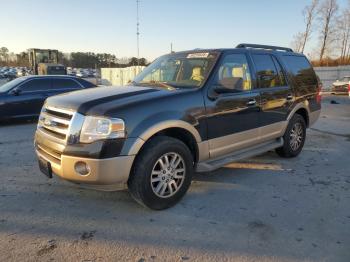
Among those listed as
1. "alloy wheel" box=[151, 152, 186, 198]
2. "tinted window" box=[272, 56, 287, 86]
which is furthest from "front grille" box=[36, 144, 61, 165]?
"tinted window" box=[272, 56, 287, 86]

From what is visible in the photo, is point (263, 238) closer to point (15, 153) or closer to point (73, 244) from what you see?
point (73, 244)

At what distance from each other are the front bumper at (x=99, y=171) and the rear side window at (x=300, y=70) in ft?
12.6

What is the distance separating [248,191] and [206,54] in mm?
1964

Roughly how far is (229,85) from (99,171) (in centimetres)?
212

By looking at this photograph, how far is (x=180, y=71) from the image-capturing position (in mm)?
5012

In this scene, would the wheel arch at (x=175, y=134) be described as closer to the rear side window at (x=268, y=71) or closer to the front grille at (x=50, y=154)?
the front grille at (x=50, y=154)

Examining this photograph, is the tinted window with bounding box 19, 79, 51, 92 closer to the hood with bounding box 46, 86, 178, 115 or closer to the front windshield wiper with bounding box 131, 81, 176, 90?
the front windshield wiper with bounding box 131, 81, 176, 90

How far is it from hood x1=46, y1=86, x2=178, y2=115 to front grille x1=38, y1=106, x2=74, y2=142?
69mm

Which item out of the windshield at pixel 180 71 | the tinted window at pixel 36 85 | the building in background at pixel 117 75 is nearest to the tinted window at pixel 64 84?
the tinted window at pixel 36 85

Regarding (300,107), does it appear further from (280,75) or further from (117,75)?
(117,75)

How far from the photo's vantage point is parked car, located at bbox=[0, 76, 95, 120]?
969 centimetres

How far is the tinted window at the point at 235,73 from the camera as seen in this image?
15.4 ft

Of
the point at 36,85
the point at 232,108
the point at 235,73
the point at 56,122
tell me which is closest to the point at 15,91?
the point at 36,85

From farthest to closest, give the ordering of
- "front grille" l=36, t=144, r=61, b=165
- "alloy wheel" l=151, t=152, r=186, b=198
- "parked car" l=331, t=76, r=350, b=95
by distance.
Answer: "parked car" l=331, t=76, r=350, b=95
"alloy wheel" l=151, t=152, r=186, b=198
"front grille" l=36, t=144, r=61, b=165
